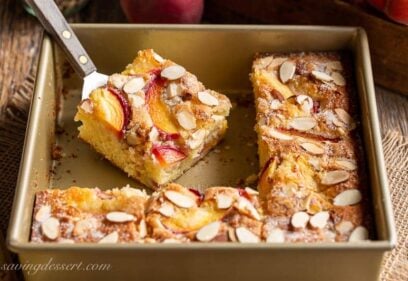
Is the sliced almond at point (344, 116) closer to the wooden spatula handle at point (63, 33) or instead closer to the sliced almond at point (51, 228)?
the wooden spatula handle at point (63, 33)

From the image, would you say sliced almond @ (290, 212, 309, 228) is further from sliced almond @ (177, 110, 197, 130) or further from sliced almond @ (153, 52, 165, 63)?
sliced almond @ (153, 52, 165, 63)

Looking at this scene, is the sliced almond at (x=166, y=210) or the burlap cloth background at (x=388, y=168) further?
the burlap cloth background at (x=388, y=168)

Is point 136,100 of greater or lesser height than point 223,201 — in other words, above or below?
above

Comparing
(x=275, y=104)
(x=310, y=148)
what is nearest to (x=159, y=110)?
(x=275, y=104)

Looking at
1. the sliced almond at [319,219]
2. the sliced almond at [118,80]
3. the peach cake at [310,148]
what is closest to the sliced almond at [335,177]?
the peach cake at [310,148]

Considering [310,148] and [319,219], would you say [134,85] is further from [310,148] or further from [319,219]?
[319,219]

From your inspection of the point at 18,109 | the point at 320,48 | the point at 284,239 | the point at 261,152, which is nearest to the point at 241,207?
the point at 284,239
